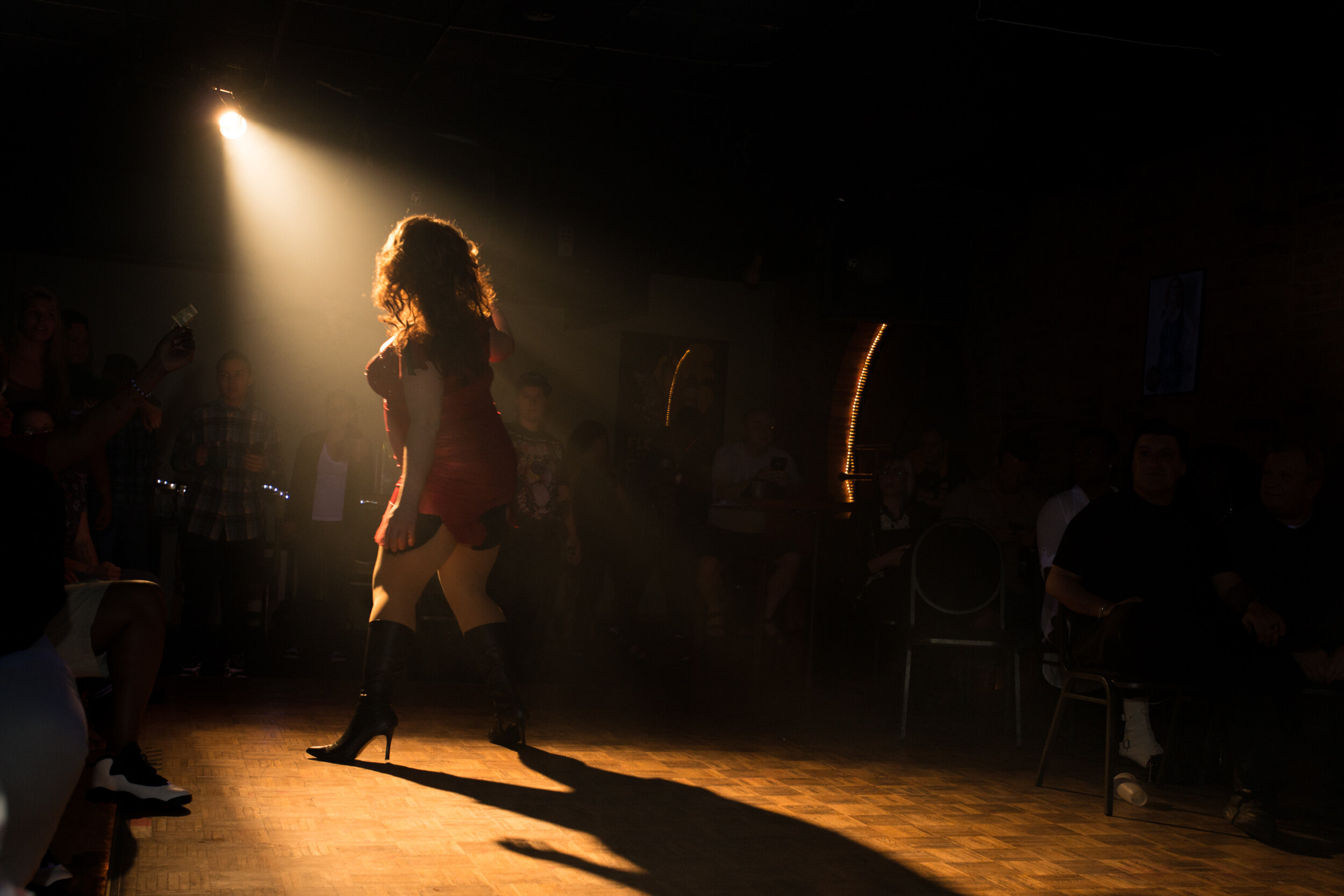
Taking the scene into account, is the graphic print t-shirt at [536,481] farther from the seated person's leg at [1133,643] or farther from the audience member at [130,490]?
the seated person's leg at [1133,643]

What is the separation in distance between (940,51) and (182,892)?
4.21 metres

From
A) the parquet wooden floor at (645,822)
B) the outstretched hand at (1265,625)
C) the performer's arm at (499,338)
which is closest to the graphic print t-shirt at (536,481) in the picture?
the parquet wooden floor at (645,822)

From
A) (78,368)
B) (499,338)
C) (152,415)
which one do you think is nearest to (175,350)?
(499,338)

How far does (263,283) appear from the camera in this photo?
8.02 metres

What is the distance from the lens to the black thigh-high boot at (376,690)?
129 inches

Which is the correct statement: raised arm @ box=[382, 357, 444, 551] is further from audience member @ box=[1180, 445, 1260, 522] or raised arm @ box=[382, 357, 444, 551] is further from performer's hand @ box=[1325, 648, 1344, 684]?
audience member @ box=[1180, 445, 1260, 522]

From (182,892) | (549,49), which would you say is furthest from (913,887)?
(549,49)

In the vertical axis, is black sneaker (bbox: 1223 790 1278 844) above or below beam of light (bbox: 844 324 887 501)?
below

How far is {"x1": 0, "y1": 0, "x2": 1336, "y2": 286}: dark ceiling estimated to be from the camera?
466 cm

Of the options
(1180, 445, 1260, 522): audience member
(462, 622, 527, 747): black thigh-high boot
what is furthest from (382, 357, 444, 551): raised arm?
(1180, 445, 1260, 522): audience member

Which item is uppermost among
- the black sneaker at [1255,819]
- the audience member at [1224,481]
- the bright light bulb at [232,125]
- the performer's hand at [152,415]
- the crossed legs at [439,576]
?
the bright light bulb at [232,125]

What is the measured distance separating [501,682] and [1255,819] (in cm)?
225

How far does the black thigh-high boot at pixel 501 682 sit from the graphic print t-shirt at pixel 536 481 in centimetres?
185

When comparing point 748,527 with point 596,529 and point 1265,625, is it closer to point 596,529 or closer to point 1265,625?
point 596,529
